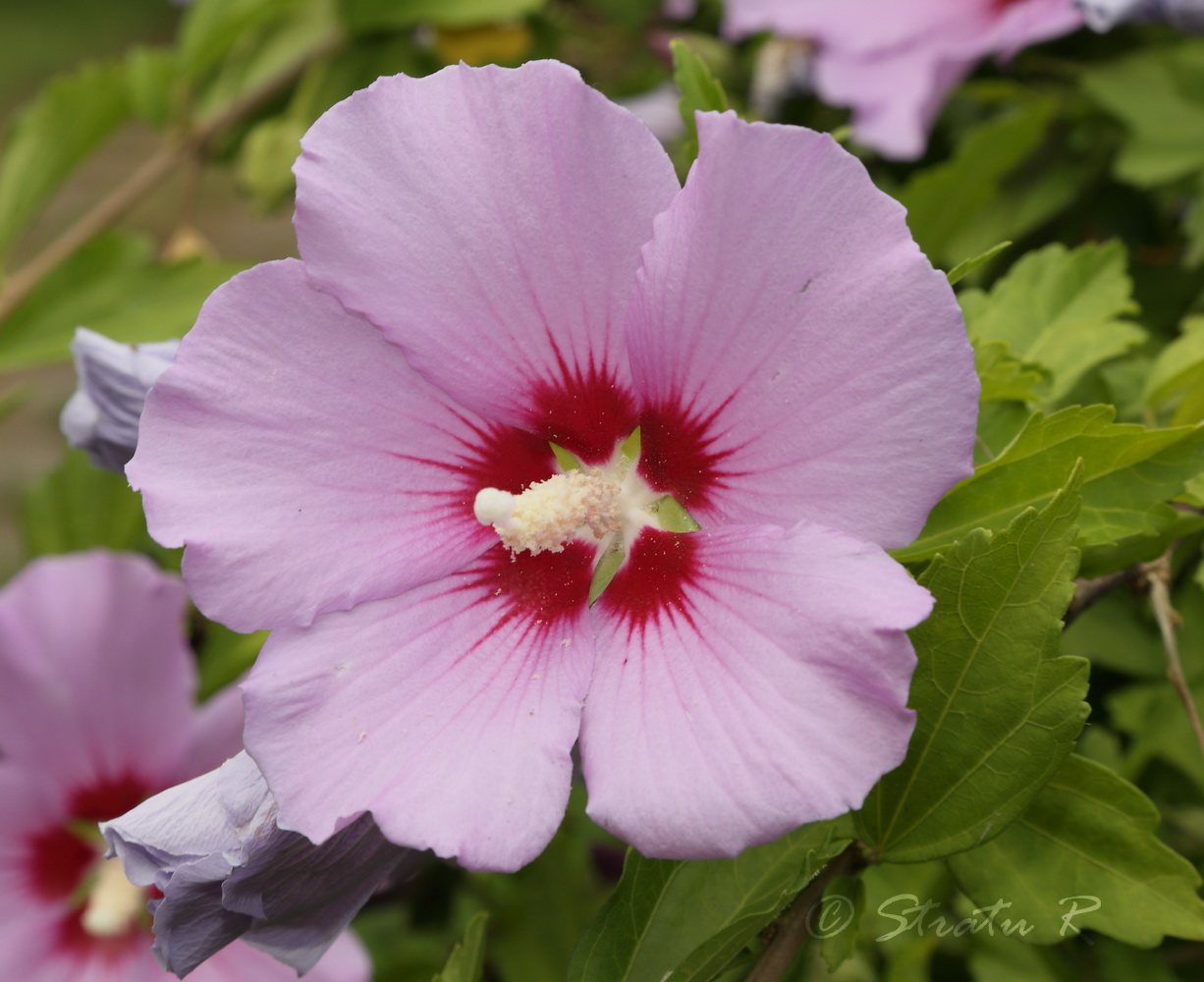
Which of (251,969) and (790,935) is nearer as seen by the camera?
(790,935)

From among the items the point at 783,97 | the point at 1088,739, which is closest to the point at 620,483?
the point at 1088,739

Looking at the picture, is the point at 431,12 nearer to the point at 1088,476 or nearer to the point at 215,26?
the point at 215,26

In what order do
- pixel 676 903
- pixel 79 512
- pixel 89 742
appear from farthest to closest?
pixel 79 512 < pixel 89 742 < pixel 676 903

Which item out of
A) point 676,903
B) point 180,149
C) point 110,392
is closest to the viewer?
point 676,903

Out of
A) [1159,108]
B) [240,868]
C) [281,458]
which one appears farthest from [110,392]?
[1159,108]

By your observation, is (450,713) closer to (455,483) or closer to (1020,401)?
(455,483)

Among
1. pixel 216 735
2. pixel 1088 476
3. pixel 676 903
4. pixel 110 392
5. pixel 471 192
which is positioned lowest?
pixel 216 735

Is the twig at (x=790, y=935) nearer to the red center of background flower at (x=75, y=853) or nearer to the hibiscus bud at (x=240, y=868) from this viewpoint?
the hibiscus bud at (x=240, y=868)

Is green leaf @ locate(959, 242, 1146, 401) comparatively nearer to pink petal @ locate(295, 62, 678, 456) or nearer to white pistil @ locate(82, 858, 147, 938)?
pink petal @ locate(295, 62, 678, 456)
